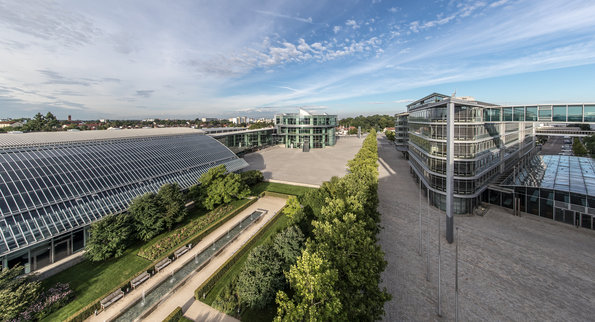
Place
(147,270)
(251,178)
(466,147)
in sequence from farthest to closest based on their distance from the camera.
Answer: (251,178)
(466,147)
(147,270)

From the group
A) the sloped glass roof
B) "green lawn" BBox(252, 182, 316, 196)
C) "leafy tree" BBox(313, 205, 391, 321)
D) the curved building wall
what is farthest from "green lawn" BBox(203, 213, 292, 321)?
the curved building wall

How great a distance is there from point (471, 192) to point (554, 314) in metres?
14.5

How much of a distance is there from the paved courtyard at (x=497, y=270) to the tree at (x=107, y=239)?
2157cm

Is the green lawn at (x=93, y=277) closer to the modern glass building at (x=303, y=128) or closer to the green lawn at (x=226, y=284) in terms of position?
the green lawn at (x=226, y=284)

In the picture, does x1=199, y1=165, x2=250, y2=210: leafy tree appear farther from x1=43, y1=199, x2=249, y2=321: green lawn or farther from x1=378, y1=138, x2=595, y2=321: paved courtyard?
x1=378, y1=138, x2=595, y2=321: paved courtyard

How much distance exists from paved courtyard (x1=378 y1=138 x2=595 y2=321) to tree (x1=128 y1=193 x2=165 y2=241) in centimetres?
2115

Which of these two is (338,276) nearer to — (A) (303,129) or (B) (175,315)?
(B) (175,315)

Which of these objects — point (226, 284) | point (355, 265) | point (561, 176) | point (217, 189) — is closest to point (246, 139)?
point (217, 189)

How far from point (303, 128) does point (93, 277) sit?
70187 mm

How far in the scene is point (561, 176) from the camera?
27.7 metres

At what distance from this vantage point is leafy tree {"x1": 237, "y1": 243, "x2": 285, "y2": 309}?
13883 millimetres

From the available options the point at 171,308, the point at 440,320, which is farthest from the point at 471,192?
the point at 171,308

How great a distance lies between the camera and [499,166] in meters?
32.2

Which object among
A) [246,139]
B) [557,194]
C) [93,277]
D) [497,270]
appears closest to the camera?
[497,270]
